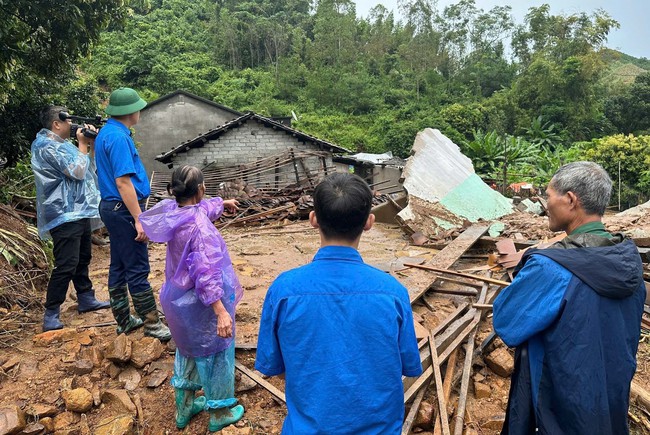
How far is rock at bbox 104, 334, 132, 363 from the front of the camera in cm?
310

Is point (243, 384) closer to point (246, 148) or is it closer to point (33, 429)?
point (33, 429)

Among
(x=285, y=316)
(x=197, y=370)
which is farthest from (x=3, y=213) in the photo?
(x=285, y=316)

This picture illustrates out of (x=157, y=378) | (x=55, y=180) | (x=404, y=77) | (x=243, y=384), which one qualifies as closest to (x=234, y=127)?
(x=55, y=180)

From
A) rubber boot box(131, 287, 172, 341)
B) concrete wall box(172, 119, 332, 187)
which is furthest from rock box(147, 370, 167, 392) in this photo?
concrete wall box(172, 119, 332, 187)

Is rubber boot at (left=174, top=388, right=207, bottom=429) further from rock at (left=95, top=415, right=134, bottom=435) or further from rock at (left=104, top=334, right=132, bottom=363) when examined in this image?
rock at (left=104, top=334, right=132, bottom=363)

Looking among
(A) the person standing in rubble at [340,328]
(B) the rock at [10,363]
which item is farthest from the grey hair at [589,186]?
(B) the rock at [10,363]

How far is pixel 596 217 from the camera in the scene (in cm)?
186

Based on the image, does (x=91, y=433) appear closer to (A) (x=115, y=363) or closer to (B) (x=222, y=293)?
(A) (x=115, y=363)

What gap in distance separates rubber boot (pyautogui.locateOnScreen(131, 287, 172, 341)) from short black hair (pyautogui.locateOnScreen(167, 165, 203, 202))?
1.20 metres

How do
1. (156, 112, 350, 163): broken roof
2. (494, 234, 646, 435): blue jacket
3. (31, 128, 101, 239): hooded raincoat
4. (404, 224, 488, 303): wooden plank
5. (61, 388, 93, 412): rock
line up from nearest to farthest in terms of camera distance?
(494, 234, 646, 435): blue jacket, (61, 388, 93, 412): rock, (31, 128, 101, 239): hooded raincoat, (404, 224, 488, 303): wooden plank, (156, 112, 350, 163): broken roof

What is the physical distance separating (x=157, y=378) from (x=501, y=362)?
2.71 m

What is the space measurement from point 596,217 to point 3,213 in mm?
6214

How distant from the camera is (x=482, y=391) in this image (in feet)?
11.1

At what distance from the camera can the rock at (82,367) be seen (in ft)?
10.1
